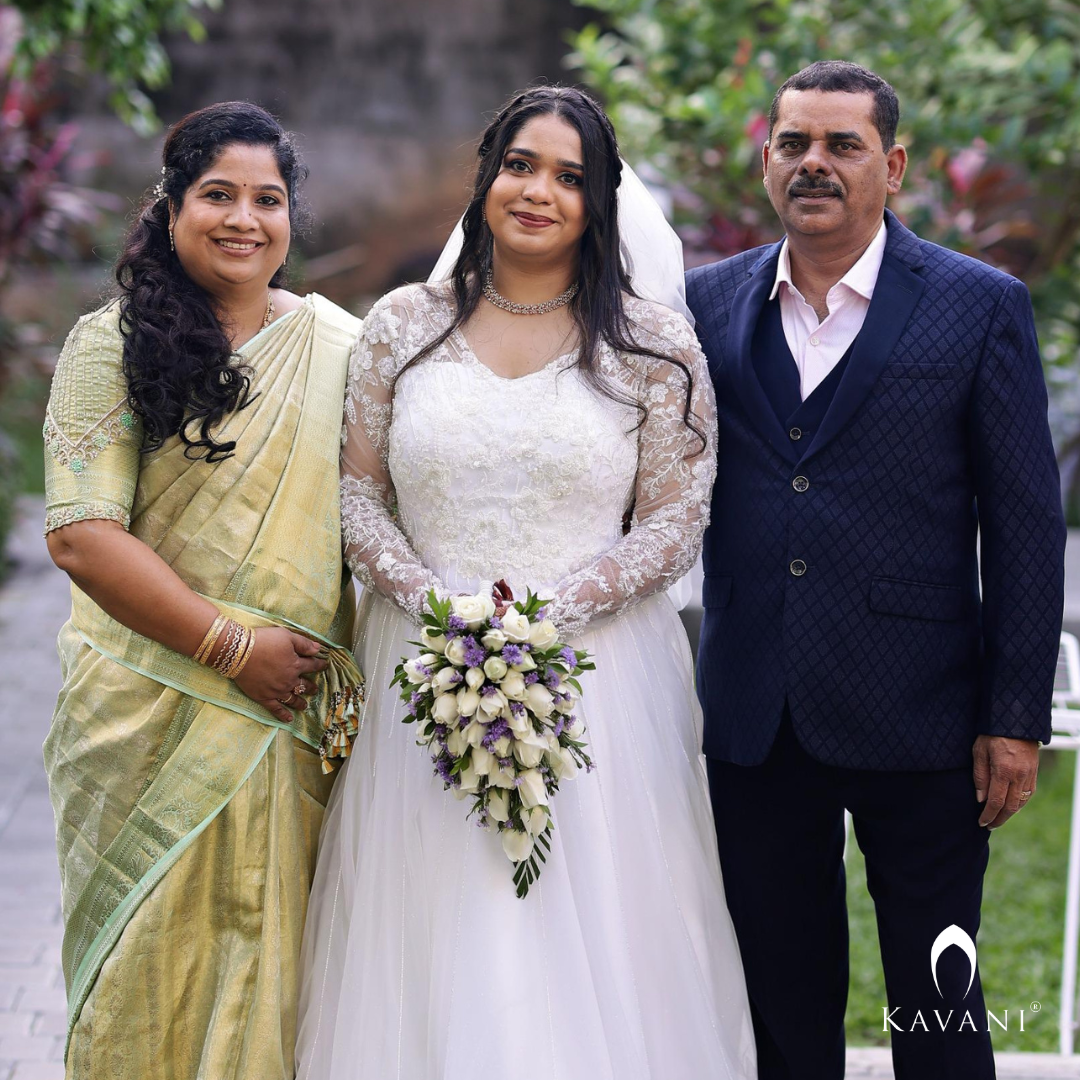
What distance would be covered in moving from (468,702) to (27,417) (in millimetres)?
9105

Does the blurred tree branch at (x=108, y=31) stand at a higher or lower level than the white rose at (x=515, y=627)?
higher

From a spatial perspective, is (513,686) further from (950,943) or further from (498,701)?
(950,943)

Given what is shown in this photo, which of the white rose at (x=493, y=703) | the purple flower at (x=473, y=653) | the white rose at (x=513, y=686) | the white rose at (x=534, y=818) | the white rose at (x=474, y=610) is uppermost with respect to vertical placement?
the white rose at (x=474, y=610)

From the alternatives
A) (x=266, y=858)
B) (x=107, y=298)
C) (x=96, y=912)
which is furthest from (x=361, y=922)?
(x=107, y=298)

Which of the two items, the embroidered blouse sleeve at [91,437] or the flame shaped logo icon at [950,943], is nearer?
the embroidered blouse sleeve at [91,437]

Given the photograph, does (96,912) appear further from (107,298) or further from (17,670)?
(17,670)

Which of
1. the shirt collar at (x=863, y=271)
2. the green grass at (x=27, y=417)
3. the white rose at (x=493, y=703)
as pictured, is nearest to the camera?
the white rose at (x=493, y=703)

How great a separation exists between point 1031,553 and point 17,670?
19.5 feet

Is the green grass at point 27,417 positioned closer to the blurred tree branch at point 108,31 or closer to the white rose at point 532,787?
the blurred tree branch at point 108,31

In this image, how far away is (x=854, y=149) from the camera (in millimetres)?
2740

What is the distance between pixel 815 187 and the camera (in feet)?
8.99

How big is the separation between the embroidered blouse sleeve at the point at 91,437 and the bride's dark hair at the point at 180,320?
32mm

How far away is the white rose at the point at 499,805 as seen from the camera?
2.58 metres

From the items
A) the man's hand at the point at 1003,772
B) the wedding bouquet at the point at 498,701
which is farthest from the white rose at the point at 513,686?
the man's hand at the point at 1003,772
